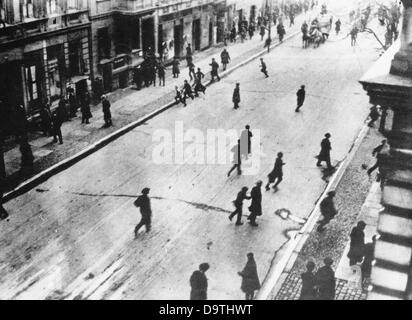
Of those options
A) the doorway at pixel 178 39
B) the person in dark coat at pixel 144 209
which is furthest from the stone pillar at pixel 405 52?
the doorway at pixel 178 39

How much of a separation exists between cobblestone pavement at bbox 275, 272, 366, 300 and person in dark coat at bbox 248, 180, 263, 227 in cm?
271

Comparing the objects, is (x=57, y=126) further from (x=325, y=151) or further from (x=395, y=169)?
(x=395, y=169)

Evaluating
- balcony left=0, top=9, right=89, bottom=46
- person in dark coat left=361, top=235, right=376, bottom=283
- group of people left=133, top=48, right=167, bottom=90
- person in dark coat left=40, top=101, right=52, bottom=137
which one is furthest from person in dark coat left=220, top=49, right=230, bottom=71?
person in dark coat left=361, top=235, right=376, bottom=283

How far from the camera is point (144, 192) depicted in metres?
14.7

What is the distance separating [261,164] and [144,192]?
6.57 meters

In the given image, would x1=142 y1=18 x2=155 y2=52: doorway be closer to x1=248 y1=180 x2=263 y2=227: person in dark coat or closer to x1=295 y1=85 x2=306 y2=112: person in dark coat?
x1=295 y1=85 x2=306 y2=112: person in dark coat

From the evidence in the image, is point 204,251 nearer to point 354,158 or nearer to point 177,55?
point 354,158

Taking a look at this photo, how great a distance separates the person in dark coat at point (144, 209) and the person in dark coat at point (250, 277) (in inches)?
156

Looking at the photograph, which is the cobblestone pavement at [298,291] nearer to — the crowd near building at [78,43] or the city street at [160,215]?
the city street at [160,215]

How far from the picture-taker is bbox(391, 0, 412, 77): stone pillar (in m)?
8.96

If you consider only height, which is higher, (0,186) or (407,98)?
(407,98)

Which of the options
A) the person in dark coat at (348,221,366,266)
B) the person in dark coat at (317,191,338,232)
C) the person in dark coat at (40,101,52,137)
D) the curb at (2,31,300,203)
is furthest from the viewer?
the person in dark coat at (40,101,52,137)

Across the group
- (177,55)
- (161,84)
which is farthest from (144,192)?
(177,55)

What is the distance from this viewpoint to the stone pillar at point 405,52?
8.96 meters
